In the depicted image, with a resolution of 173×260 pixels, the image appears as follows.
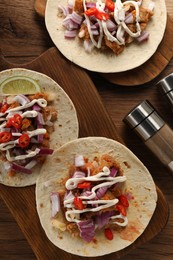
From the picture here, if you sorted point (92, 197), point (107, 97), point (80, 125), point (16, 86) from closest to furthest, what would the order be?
point (92, 197)
point (16, 86)
point (80, 125)
point (107, 97)

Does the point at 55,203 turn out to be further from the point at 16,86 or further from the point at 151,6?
the point at 151,6

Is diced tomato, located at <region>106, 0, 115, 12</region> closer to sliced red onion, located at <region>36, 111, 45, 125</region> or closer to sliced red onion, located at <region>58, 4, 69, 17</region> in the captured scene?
sliced red onion, located at <region>58, 4, 69, 17</region>

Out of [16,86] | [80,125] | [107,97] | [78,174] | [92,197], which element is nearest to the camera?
[92,197]

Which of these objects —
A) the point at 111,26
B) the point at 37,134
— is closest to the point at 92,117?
the point at 37,134

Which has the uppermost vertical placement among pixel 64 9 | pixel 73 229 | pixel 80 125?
pixel 64 9

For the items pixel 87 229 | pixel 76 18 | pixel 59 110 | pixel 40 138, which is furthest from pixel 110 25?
pixel 87 229

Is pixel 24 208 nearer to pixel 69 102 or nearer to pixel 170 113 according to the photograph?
pixel 69 102

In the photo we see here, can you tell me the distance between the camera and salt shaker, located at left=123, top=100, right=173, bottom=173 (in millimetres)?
3879

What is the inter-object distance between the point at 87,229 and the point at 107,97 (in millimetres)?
1184

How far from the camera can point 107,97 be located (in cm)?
414

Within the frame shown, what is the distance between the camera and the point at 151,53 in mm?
3939

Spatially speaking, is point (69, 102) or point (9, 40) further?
point (9, 40)

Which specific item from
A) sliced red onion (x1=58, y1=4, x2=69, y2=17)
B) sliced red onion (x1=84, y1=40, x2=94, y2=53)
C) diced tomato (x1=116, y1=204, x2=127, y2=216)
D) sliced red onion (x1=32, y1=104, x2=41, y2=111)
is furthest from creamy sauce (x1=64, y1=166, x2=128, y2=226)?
sliced red onion (x1=58, y1=4, x2=69, y2=17)

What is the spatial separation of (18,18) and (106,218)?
196cm
